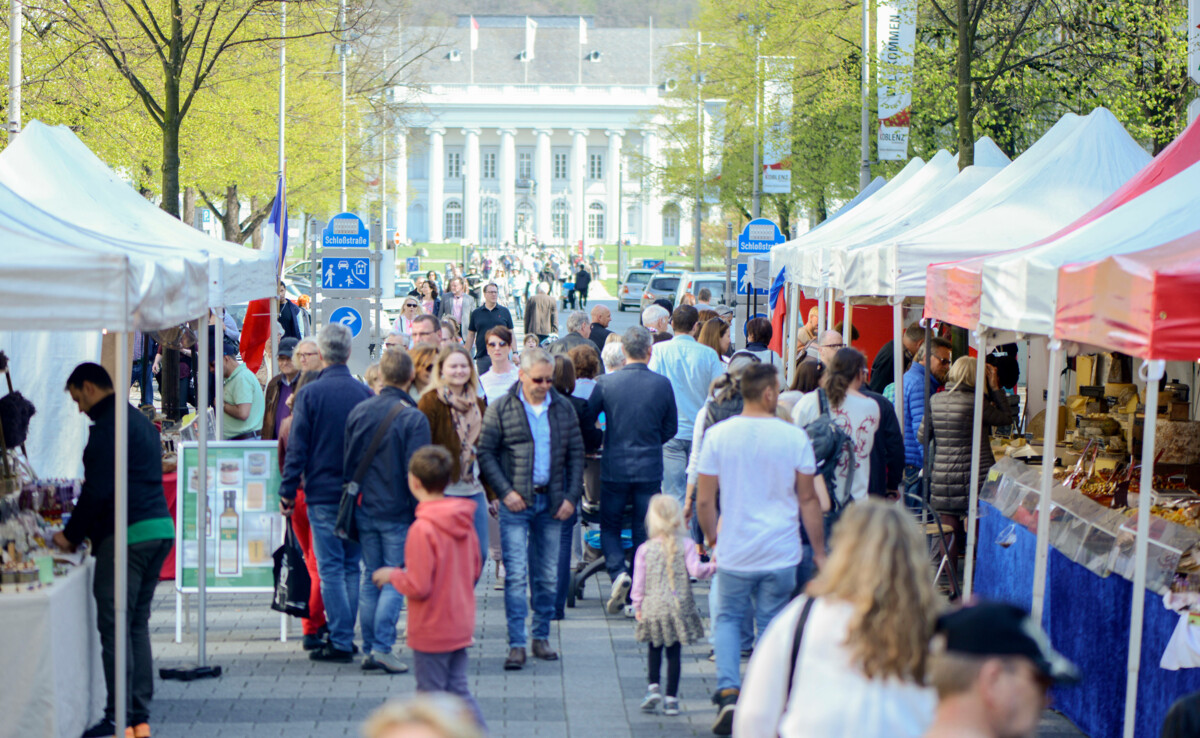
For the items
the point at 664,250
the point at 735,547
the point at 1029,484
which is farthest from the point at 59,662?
the point at 664,250

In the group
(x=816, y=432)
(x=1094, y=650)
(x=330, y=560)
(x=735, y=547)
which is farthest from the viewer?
(x=330, y=560)

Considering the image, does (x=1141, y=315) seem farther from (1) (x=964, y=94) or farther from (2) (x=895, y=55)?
(2) (x=895, y=55)

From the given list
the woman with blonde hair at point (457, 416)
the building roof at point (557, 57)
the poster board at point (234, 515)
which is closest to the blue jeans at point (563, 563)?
the woman with blonde hair at point (457, 416)

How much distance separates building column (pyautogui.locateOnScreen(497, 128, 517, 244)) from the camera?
12406 cm

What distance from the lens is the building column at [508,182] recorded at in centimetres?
12406

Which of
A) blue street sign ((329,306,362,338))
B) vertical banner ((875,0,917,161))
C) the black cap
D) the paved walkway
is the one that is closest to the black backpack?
the paved walkway

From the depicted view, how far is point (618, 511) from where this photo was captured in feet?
28.5

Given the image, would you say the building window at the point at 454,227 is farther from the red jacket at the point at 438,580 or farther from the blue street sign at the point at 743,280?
the red jacket at the point at 438,580

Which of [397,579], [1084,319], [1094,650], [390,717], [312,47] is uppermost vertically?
[312,47]

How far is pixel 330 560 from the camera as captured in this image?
24.9ft

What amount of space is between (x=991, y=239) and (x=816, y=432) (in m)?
3.15

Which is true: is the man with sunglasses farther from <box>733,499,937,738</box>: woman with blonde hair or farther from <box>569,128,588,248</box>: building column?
<box>569,128,588,248</box>: building column

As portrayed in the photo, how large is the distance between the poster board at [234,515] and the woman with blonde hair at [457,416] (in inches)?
42.4

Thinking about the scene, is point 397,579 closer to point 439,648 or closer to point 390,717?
point 439,648
